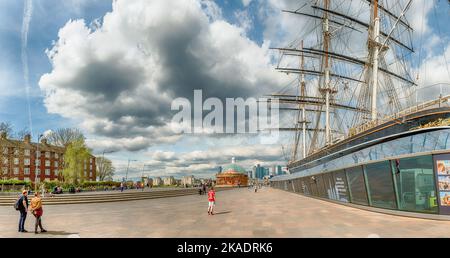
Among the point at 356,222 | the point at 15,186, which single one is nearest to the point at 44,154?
the point at 15,186

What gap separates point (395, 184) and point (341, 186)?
24.4 ft

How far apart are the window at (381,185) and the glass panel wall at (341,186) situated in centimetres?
381

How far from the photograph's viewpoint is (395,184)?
16016mm

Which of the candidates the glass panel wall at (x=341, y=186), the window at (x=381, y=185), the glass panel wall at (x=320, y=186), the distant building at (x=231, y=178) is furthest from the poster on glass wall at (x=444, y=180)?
the distant building at (x=231, y=178)

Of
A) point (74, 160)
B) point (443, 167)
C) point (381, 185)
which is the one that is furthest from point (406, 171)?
point (74, 160)

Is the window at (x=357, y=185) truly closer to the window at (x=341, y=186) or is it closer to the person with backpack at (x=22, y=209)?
the window at (x=341, y=186)

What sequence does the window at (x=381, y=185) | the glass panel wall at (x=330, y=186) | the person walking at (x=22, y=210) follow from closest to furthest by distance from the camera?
the person walking at (x=22, y=210), the window at (x=381, y=185), the glass panel wall at (x=330, y=186)

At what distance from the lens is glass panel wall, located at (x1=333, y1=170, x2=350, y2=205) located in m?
22.3

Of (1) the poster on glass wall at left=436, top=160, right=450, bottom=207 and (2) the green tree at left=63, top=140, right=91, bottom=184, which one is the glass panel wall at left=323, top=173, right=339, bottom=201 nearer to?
(1) the poster on glass wall at left=436, top=160, right=450, bottom=207

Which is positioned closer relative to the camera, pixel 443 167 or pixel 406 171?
pixel 443 167

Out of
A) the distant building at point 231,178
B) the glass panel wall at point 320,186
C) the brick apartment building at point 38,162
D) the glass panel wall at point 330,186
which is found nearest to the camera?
the glass panel wall at point 330,186

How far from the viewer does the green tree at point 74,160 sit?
2399 inches

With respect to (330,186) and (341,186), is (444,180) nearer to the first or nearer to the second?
(341,186)

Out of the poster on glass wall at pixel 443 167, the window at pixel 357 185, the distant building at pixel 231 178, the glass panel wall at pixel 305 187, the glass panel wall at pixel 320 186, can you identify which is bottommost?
the distant building at pixel 231 178
